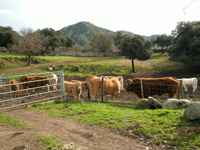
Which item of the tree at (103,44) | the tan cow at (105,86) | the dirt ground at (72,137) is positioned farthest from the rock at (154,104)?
the tree at (103,44)

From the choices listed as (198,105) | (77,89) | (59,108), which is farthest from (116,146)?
(77,89)

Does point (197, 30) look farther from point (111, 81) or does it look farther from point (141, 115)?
point (141, 115)

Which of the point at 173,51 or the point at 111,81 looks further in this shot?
the point at 173,51

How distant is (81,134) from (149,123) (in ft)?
8.31

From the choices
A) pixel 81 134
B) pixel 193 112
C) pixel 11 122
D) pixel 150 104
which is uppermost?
pixel 193 112

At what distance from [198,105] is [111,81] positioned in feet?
19.4

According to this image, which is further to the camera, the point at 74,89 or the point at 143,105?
the point at 74,89

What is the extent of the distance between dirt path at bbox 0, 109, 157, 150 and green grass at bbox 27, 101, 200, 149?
0.40 metres

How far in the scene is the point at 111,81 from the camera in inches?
417

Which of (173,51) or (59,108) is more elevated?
(173,51)

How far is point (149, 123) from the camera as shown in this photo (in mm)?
5715

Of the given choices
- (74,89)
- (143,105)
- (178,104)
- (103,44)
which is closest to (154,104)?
(143,105)

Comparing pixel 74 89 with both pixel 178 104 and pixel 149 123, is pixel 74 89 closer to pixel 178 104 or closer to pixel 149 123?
pixel 149 123

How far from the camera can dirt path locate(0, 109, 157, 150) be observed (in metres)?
4.64
